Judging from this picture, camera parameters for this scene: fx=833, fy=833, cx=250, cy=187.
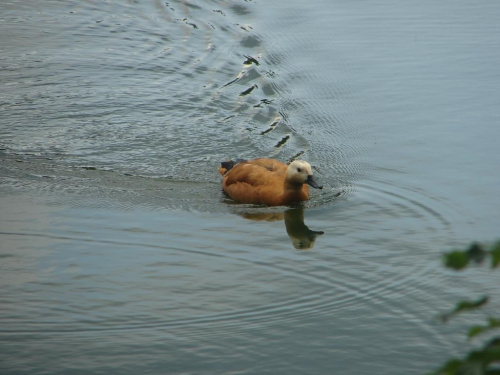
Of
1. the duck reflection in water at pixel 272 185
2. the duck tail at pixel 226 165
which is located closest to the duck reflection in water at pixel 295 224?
the duck reflection in water at pixel 272 185

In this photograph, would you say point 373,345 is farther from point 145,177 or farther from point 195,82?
point 195,82

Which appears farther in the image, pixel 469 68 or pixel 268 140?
pixel 469 68

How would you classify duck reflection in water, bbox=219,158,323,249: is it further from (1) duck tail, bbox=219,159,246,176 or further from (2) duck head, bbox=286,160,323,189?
(1) duck tail, bbox=219,159,246,176

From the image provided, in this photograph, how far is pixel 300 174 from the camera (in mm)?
10641

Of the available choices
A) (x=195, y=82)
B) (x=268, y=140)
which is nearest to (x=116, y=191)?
(x=268, y=140)

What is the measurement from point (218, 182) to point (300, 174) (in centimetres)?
151

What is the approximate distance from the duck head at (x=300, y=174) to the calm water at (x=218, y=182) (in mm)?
351

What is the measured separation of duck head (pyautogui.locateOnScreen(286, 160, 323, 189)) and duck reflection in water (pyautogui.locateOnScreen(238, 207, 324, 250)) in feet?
1.20

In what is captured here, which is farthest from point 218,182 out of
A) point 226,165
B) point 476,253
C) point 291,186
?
point 476,253

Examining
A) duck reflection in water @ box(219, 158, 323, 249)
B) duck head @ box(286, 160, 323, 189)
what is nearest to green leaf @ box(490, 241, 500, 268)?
duck reflection in water @ box(219, 158, 323, 249)

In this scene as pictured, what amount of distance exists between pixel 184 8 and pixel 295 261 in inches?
488

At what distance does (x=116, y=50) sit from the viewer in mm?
17031

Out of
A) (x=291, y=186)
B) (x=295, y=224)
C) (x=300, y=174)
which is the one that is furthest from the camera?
(x=291, y=186)

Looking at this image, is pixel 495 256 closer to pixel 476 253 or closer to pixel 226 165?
pixel 476 253
